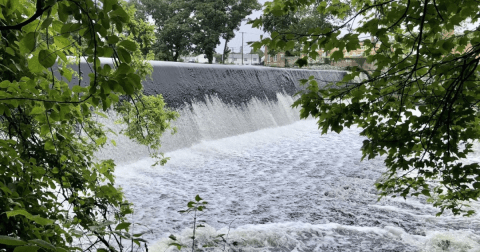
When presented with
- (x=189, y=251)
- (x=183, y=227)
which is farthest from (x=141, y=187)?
(x=189, y=251)

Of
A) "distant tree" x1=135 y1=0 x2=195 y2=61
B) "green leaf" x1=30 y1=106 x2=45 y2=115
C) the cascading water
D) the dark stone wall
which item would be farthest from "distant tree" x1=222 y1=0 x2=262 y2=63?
"green leaf" x1=30 y1=106 x2=45 y2=115

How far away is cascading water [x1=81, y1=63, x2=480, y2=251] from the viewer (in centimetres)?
444

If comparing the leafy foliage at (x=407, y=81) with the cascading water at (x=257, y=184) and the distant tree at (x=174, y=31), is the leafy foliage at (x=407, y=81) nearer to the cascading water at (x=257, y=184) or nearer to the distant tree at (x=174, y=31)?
the cascading water at (x=257, y=184)

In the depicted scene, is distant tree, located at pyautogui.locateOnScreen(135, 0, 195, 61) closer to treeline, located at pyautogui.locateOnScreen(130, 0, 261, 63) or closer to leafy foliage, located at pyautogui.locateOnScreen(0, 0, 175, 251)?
treeline, located at pyautogui.locateOnScreen(130, 0, 261, 63)

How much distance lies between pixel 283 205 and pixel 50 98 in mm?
4697

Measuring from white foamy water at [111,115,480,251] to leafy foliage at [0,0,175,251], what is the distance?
2.20 metres

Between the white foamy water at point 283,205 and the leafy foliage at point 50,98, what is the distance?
2204 mm

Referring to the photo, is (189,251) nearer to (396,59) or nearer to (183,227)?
(183,227)

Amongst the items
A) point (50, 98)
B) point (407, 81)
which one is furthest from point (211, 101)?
point (50, 98)

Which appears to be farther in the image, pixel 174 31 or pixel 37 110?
pixel 174 31

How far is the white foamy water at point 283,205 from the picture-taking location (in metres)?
4.34

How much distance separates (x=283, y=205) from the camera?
568 centimetres

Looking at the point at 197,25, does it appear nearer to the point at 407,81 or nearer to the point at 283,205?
the point at 283,205

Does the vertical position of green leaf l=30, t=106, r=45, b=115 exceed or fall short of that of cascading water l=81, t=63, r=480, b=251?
it exceeds it
